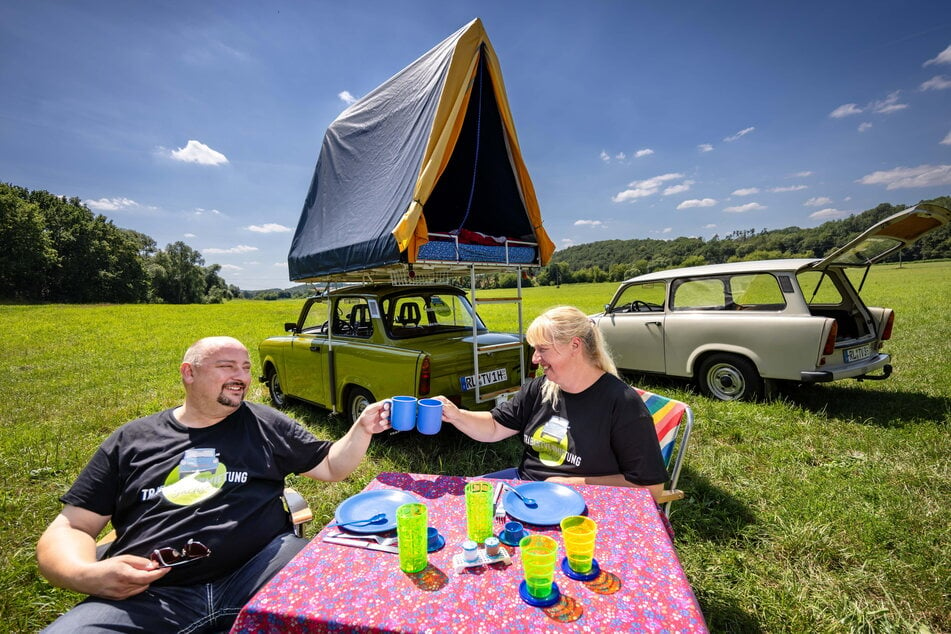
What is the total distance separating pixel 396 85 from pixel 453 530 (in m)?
5.21

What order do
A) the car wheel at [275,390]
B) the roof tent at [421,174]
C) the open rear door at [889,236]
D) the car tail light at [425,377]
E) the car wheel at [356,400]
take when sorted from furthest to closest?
the car wheel at [275,390] < the car wheel at [356,400] < the open rear door at [889,236] < the roof tent at [421,174] < the car tail light at [425,377]

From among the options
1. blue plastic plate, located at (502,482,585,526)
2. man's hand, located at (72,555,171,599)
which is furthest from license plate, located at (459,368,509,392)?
man's hand, located at (72,555,171,599)

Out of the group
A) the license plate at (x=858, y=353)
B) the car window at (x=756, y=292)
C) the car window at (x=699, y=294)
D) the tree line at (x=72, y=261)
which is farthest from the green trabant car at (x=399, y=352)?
the tree line at (x=72, y=261)

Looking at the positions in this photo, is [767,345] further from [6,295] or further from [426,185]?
[6,295]

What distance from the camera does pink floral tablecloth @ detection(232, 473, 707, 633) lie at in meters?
1.04

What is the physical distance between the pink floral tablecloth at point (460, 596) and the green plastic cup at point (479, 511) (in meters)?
0.06

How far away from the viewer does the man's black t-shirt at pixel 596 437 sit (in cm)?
195

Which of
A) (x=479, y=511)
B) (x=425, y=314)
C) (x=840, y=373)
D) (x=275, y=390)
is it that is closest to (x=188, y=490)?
(x=479, y=511)

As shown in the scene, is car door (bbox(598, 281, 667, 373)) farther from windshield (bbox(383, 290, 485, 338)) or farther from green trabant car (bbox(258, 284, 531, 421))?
windshield (bbox(383, 290, 485, 338))

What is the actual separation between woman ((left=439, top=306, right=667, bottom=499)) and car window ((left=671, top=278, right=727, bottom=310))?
4.45m

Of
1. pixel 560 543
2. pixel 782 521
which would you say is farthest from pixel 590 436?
pixel 782 521

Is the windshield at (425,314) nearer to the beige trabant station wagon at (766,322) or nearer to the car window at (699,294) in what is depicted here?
the beige trabant station wagon at (766,322)

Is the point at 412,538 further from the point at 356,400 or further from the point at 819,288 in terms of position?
the point at 819,288

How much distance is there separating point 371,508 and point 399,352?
2.51m
